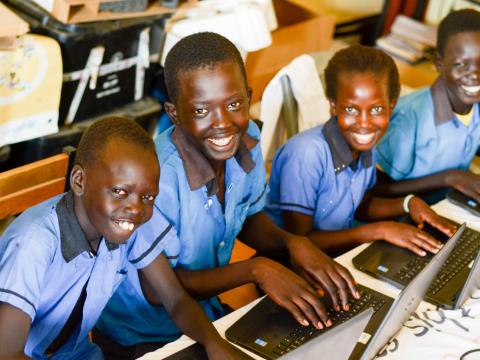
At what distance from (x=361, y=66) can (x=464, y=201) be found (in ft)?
1.75

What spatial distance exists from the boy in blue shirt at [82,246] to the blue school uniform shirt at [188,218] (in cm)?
16

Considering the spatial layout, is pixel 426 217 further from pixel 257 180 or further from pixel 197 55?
pixel 197 55

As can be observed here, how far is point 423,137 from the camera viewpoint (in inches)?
93.4

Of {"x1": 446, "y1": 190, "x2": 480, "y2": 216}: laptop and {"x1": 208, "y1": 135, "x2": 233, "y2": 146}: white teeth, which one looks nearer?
{"x1": 208, "y1": 135, "x2": 233, "y2": 146}: white teeth

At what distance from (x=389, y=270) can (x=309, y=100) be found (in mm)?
991

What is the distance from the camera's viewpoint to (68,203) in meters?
1.49

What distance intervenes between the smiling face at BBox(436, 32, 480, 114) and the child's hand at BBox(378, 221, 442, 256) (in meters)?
0.62

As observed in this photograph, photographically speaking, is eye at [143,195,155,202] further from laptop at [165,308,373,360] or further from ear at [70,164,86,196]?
laptop at [165,308,373,360]

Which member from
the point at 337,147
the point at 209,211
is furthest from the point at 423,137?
the point at 209,211

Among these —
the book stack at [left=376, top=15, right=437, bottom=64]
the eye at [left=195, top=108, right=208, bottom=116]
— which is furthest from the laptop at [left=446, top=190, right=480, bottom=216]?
the book stack at [left=376, top=15, right=437, bottom=64]

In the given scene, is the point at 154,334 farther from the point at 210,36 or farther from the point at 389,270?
the point at 210,36

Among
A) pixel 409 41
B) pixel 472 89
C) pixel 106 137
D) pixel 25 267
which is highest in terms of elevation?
pixel 106 137

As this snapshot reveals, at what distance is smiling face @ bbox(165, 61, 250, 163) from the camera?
1.63 meters

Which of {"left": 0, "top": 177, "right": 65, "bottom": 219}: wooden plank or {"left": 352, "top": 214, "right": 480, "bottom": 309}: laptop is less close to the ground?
{"left": 352, "top": 214, "right": 480, "bottom": 309}: laptop
